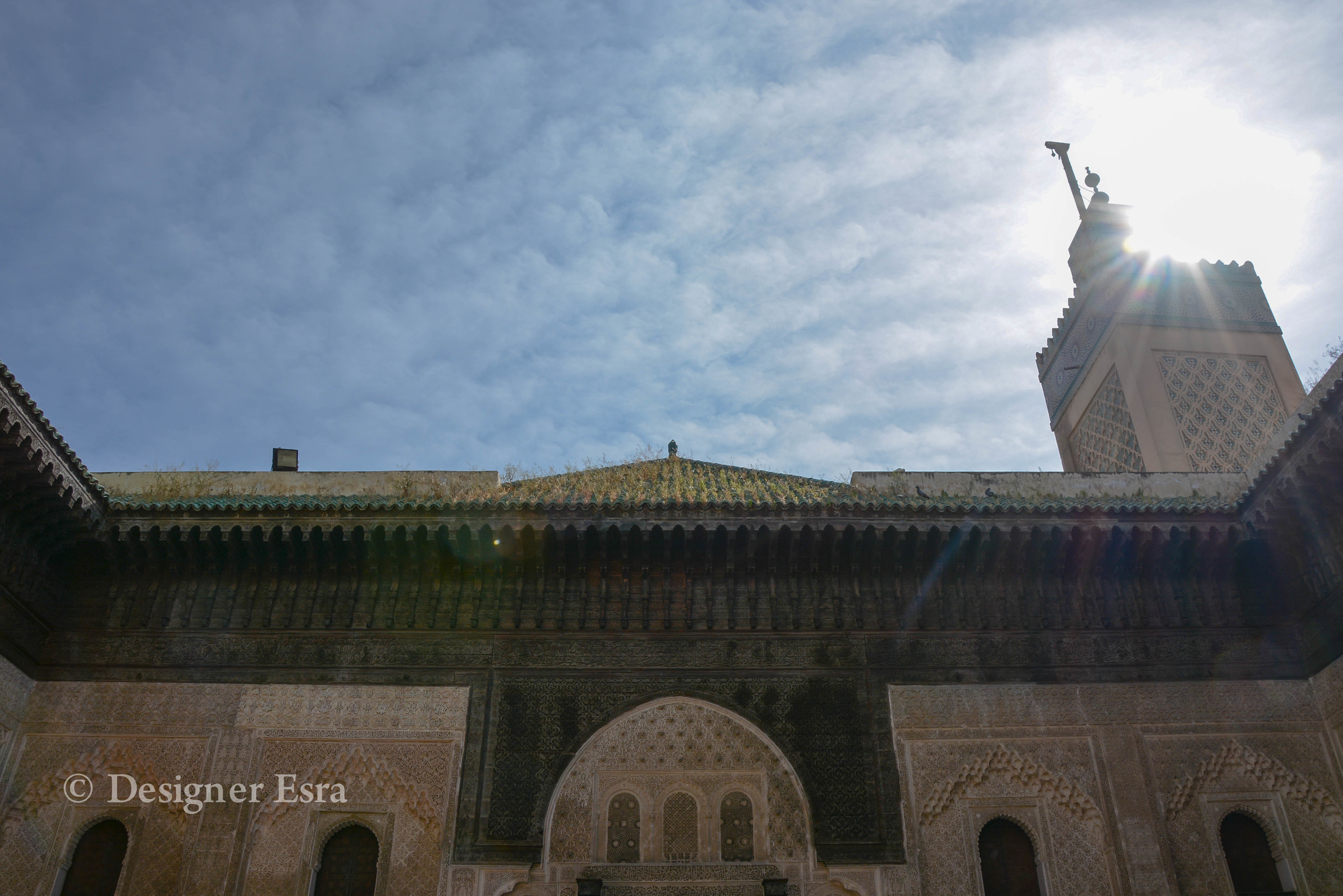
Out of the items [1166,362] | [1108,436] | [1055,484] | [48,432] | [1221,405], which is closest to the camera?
[48,432]

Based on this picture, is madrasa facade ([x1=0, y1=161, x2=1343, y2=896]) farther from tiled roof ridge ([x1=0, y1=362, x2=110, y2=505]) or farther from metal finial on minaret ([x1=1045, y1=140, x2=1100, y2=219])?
metal finial on minaret ([x1=1045, y1=140, x2=1100, y2=219])

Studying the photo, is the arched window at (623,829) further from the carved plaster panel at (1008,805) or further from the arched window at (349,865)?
the carved plaster panel at (1008,805)

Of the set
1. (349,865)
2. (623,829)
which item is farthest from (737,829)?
(349,865)

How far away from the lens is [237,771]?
720cm

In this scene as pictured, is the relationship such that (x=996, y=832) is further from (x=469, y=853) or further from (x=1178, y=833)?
(x=469, y=853)

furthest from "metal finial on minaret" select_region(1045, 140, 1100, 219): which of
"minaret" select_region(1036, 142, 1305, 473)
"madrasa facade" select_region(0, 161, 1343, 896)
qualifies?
"madrasa facade" select_region(0, 161, 1343, 896)

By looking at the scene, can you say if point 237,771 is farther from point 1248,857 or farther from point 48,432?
point 1248,857

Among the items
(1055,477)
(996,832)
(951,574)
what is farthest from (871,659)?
(1055,477)

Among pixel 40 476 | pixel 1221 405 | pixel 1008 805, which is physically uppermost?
pixel 1221 405

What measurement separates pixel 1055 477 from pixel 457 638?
222 inches

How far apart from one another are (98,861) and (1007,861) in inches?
248

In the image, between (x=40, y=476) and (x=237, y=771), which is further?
(x=237, y=771)

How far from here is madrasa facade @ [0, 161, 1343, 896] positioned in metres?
6.93

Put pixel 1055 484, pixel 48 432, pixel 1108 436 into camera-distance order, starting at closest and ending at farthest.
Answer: pixel 48 432
pixel 1055 484
pixel 1108 436
